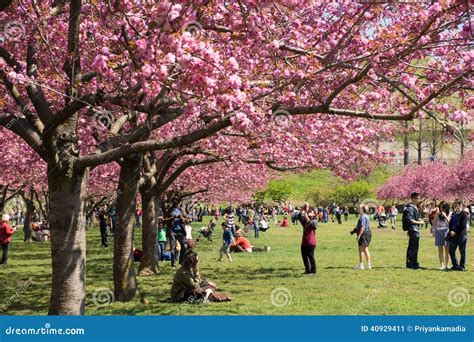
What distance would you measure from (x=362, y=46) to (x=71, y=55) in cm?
415

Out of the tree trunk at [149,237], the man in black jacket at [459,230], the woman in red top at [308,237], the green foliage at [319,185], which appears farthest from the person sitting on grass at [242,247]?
the green foliage at [319,185]

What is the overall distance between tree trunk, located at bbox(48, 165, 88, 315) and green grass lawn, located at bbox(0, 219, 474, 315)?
2075mm

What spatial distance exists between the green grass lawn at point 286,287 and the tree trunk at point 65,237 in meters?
2.08

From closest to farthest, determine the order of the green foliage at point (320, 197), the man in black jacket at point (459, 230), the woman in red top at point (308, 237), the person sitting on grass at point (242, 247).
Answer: the woman in red top at point (308, 237), the man in black jacket at point (459, 230), the person sitting on grass at point (242, 247), the green foliage at point (320, 197)

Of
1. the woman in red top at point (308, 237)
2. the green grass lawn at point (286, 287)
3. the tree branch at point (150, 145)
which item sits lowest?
the green grass lawn at point (286, 287)

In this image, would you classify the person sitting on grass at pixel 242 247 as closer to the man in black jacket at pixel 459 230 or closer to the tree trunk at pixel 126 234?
the man in black jacket at pixel 459 230

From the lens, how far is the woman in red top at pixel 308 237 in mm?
16531

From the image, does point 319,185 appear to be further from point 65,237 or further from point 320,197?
point 65,237

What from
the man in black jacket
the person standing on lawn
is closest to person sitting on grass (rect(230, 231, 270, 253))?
the person standing on lawn

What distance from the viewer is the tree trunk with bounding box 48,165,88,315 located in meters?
9.39

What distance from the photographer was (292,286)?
1445 centimetres

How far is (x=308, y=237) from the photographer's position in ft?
54.4

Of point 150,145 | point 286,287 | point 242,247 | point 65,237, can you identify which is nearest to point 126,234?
point 286,287

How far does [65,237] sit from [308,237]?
8501 mm
